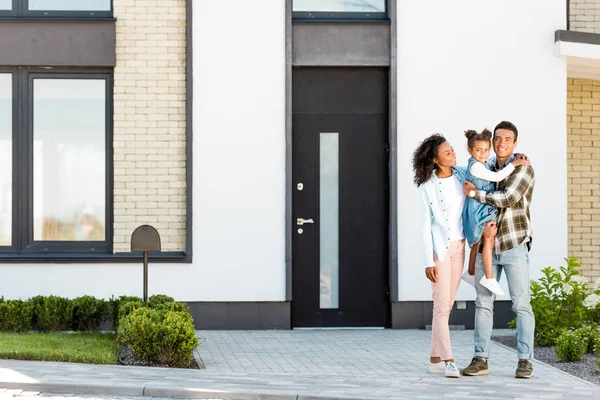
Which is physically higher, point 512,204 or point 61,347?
point 512,204

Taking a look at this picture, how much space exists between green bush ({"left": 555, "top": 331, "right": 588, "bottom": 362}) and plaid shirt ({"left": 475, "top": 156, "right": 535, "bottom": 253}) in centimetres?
146

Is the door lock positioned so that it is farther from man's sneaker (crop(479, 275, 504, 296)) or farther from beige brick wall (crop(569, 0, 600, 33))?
man's sneaker (crop(479, 275, 504, 296))

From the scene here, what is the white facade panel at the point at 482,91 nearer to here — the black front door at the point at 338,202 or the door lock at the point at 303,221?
the black front door at the point at 338,202

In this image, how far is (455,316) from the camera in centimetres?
1266

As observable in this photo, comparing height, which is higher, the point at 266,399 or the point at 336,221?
the point at 336,221

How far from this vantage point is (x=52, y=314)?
11367 mm

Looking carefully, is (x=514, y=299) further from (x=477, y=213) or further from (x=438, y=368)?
(x=438, y=368)

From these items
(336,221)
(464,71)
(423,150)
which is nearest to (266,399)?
(423,150)

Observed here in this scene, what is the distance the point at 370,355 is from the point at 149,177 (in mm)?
3667

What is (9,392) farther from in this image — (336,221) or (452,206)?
(336,221)

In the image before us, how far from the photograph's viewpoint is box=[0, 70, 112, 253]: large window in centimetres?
1254

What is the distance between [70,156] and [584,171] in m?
6.35

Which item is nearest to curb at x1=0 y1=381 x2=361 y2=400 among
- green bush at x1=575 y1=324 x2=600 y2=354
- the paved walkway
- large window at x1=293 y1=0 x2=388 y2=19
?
the paved walkway

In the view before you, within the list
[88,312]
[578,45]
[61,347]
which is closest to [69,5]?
[88,312]
